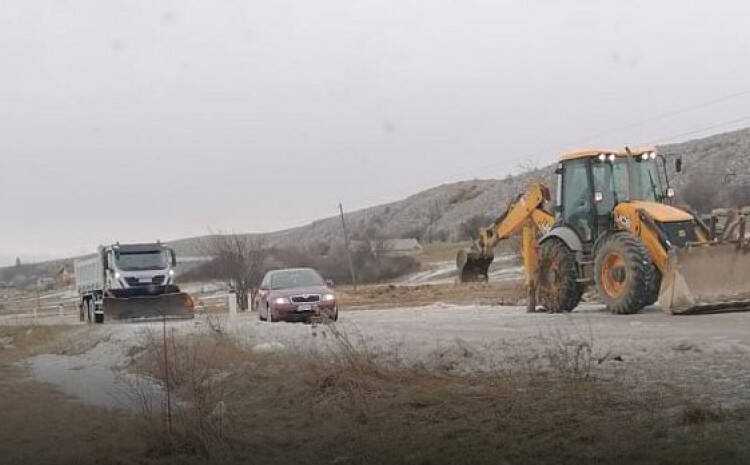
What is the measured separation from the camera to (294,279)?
25281mm

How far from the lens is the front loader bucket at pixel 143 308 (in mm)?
32031

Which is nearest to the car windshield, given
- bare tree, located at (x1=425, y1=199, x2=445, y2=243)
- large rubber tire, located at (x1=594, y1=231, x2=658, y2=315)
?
large rubber tire, located at (x1=594, y1=231, x2=658, y2=315)

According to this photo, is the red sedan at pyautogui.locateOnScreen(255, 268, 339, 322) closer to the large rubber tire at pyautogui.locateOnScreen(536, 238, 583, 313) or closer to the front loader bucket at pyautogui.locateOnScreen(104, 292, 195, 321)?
the large rubber tire at pyautogui.locateOnScreen(536, 238, 583, 313)

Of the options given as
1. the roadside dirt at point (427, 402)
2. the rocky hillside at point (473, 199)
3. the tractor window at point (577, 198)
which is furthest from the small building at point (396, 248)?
the roadside dirt at point (427, 402)

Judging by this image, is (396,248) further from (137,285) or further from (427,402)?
(427,402)

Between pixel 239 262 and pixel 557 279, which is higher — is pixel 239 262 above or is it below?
above

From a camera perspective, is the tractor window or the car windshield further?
the car windshield

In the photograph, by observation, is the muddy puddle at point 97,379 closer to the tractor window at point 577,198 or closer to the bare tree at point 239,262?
the tractor window at point 577,198

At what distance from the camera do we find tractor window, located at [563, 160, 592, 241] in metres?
20.8

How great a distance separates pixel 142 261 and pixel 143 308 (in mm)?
2058

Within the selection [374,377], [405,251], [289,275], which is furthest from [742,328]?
[405,251]

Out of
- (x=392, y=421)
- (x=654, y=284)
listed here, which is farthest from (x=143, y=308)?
(x=392, y=421)

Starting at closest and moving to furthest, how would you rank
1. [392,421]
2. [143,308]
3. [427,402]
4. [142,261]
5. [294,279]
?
[392,421], [427,402], [294,279], [143,308], [142,261]

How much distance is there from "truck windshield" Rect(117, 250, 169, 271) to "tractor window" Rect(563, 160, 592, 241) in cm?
1742
